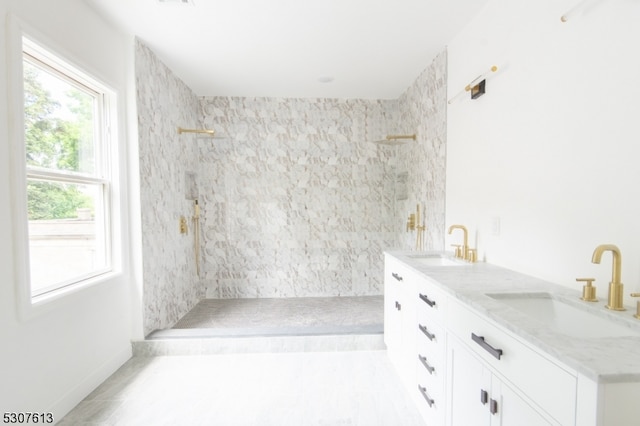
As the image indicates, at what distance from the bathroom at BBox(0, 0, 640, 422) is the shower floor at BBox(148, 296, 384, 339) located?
0.19 meters

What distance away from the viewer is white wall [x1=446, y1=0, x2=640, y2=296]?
46.3 inches

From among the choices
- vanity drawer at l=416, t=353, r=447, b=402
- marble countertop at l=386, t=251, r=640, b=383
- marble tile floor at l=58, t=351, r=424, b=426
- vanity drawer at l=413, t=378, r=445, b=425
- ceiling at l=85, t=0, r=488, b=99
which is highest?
ceiling at l=85, t=0, r=488, b=99

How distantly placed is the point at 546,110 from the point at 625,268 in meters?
0.85

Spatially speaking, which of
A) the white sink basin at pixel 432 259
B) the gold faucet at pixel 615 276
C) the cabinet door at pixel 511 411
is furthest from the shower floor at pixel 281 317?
the gold faucet at pixel 615 276

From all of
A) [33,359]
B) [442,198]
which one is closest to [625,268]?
[442,198]

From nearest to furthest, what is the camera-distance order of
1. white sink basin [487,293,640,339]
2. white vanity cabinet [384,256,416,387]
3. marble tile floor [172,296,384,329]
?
white sink basin [487,293,640,339], white vanity cabinet [384,256,416,387], marble tile floor [172,296,384,329]

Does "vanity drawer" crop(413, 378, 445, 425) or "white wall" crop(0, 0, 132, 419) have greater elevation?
"white wall" crop(0, 0, 132, 419)

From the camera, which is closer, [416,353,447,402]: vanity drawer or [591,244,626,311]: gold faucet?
[591,244,626,311]: gold faucet

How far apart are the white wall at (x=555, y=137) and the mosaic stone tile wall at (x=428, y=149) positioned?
43 cm

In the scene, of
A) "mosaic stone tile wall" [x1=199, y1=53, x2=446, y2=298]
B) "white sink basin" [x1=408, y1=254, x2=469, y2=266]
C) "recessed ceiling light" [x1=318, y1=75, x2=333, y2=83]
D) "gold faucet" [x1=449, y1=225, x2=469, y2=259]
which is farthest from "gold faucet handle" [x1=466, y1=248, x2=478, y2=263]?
"recessed ceiling light" [x1=318, y1=75, x2=333, y2=83]

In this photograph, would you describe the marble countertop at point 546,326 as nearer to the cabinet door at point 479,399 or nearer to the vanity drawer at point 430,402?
the cabinet door at point 479,399

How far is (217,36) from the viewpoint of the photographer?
8.21 feet

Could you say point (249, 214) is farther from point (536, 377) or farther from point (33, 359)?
point (536, 377)

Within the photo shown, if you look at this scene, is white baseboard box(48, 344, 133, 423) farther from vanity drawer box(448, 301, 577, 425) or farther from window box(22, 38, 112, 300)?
vanity drawer box(448, 301, 577, 425)
